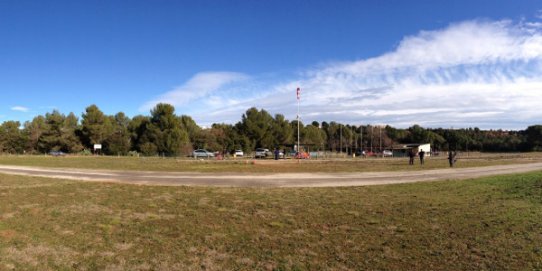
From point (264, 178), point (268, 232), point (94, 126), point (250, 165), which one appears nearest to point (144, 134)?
point (94, 126)

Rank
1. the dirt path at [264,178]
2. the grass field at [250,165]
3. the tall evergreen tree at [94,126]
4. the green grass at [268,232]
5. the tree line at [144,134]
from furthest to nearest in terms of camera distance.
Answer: the tall evergreen tree at [94,126] → the tree line at [144,134] → the grass field at [250,165] → the dirt path at [264,178] → the green grass at [268,232]

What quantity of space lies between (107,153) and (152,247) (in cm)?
7992

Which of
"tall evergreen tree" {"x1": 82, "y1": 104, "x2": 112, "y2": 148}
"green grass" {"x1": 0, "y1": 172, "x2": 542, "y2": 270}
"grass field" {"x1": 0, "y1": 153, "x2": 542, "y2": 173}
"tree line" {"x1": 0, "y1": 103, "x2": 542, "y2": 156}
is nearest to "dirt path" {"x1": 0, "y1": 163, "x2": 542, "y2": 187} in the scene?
"grass field" {"x1": 0, "y1": 153, "x2": 542, "y2": 173}

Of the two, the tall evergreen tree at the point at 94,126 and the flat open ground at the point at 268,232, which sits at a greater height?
the tall evergreen tree at the point at 94,126

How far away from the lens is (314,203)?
1165 cm

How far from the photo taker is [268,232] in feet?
26.0

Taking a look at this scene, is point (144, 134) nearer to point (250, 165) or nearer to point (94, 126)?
point (94, 126)

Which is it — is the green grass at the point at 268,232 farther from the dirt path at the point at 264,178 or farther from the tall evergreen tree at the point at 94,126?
the tall evergreen tree at the point at 94,126

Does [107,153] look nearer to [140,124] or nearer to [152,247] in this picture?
[140,124]

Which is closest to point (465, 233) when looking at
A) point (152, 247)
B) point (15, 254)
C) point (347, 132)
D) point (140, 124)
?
point (152, 247)

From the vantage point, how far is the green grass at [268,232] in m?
5.97

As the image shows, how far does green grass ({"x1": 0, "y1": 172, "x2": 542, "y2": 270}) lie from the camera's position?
5.97 meters

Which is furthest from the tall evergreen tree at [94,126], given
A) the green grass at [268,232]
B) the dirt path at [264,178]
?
the green grass at [268,232]

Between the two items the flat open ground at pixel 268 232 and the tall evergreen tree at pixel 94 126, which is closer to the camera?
the flat open ground at pixel 268 232
